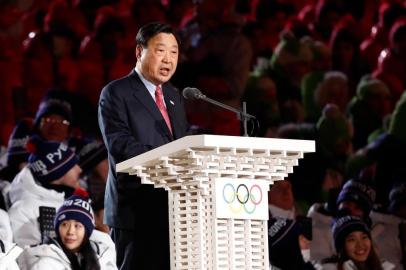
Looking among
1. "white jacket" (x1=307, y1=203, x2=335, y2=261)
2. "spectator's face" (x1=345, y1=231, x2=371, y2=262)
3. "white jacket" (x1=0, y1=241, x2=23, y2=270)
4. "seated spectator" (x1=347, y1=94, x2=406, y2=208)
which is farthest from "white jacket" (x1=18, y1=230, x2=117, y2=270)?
"seated spectator" (x1=347, y1=94, x2=406, y2=208)

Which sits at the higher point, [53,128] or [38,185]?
[53,128]

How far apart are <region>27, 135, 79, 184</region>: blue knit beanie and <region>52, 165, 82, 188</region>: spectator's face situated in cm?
2

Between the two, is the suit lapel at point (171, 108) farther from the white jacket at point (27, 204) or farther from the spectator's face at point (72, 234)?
the white jacket at point (27, 204)

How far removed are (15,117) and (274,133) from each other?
192 cm

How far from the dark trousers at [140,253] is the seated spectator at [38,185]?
1.99m

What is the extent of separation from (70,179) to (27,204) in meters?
0.40

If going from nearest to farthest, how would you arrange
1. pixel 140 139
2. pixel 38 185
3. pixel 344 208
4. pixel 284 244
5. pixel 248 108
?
pixel 140 139 → pixel 38 185 → pixel 284 244 → pixel 344 208 → pixel 248 108

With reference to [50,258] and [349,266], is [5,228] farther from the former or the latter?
[349,266]

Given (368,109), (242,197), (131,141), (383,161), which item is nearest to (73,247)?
(131,141)

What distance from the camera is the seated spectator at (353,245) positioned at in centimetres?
755

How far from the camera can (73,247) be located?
6.21m

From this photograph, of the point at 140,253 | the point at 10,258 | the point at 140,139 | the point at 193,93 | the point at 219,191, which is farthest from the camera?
the point at 10,258

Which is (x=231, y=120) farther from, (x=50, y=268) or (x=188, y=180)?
(x=188, y=180)

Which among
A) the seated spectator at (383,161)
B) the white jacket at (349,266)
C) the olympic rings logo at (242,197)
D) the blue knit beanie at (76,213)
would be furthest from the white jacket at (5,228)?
the seated spectator at (383,161)
